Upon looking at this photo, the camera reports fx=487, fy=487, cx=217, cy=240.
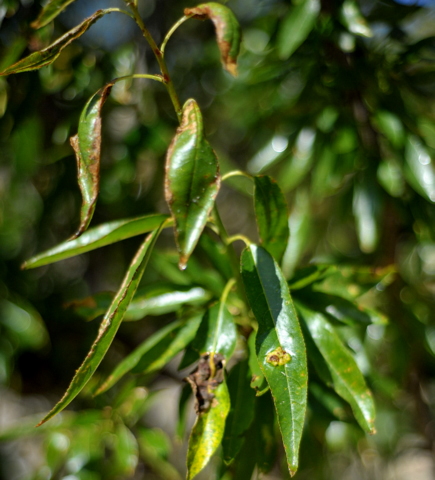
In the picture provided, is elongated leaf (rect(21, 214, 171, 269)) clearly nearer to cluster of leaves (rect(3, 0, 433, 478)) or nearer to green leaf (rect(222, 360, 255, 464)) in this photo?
cluster of leaves (rect(3, 0, 433, 478))

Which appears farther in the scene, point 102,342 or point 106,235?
point 106,235

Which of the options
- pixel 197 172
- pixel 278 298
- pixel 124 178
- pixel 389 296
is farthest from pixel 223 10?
pixel 389 296

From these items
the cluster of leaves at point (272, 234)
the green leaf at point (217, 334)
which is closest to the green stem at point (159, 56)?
the cluster of leaves at point (272, 234)

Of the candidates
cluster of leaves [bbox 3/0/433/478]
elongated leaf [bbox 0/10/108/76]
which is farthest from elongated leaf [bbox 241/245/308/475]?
elongated leaf [bbox 0/10/108/76]

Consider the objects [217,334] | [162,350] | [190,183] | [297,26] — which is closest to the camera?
[190,183]

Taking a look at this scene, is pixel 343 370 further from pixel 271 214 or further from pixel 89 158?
pixel 89 158

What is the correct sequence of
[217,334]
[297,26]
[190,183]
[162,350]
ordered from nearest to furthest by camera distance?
[190,183] → [217,334] → [162,350] → [297,26]

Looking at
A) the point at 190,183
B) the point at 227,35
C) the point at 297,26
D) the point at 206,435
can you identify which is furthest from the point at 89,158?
the point at 297,26
